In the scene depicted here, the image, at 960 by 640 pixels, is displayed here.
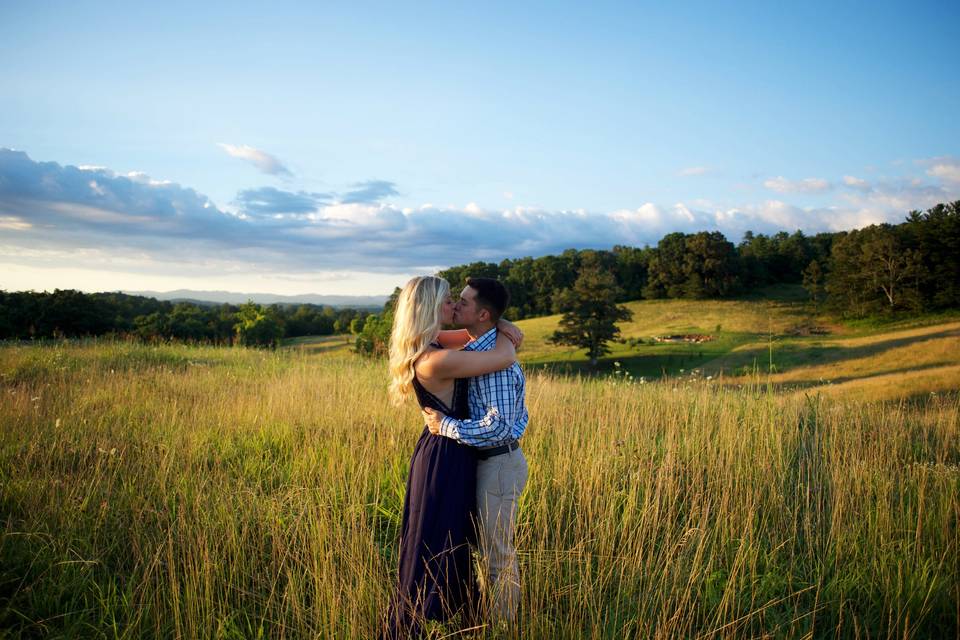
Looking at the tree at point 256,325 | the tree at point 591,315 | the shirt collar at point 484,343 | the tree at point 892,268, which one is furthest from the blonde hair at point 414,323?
the tree at point 892,268

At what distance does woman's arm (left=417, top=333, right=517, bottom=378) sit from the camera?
7.84ft

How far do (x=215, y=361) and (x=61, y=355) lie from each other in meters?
2.96

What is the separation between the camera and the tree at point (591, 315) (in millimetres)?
43969

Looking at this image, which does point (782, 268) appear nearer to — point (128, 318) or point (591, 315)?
point (591, 315)

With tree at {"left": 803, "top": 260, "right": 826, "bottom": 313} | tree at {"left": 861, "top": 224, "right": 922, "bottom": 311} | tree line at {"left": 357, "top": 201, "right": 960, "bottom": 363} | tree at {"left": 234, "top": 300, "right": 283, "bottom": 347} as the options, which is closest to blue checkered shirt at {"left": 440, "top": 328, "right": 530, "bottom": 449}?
tree line at {"left": 357, "top": 201, "right": 960, "bottom": 363}

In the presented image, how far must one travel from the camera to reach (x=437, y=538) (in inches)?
96.0

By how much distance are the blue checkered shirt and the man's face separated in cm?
10

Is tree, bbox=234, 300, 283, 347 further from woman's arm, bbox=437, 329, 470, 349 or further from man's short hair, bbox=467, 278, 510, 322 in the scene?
man's short hair, bbox=467, 278, 510, 322

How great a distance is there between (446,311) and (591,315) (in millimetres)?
43605

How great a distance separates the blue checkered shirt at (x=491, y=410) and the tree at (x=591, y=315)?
42.2 meters

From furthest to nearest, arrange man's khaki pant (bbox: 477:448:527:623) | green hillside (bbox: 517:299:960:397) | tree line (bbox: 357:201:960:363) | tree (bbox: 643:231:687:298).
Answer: tree (bbox: 643:231:687:298), tree line (bbox: 357:201:960:363), green hillside (bbox: 517:299:960:397), man's khaki pant (bbox: 477:448:527:623)

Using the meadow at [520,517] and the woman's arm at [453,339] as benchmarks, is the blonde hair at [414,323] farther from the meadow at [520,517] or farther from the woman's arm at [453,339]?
the meadow at [520,517]

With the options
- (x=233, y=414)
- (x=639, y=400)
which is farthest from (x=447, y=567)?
(x=639, y=400)

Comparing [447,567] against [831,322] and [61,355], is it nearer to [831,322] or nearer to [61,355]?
[61,355]
